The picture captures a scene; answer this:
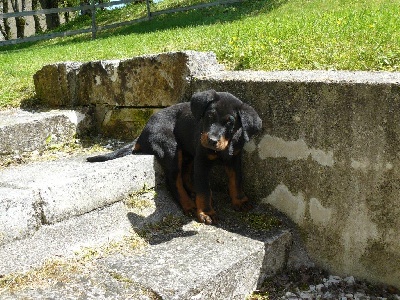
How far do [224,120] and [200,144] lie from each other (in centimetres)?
35

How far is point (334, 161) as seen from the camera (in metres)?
3.46

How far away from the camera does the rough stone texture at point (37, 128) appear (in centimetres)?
438

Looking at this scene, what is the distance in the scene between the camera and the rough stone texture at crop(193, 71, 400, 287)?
3.24 metres

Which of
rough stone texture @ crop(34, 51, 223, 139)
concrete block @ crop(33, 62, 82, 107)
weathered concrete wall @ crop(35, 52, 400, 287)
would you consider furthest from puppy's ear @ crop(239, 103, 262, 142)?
concrete block @ crop(33, 62, 82, 107)

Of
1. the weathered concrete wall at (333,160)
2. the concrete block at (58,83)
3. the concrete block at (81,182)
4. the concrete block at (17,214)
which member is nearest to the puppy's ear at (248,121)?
the weathered concrete wall at (333,160)

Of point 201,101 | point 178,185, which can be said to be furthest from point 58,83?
point 201,101

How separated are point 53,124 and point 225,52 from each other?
1.89 meters

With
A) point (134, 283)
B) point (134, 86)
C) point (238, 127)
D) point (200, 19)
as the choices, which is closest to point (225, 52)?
point (134, 86)

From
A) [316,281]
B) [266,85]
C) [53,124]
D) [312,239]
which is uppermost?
[266,85]

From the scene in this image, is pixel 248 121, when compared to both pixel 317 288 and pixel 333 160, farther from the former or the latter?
pixel 317 288

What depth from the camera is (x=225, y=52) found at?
4.95m

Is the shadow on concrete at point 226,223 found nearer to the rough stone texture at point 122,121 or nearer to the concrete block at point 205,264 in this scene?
the concrete block at point 205,264

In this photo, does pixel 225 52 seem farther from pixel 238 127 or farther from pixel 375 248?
pixel 375 248

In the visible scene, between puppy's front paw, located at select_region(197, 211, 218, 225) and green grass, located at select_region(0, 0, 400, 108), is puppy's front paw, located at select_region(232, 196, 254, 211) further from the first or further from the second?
green grass, located at select_region(0, 0, 400, 108)
